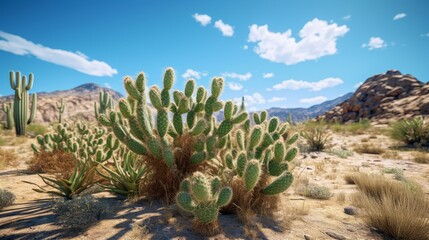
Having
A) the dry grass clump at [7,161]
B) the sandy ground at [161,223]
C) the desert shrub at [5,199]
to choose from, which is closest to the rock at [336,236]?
the sandy ground at [161,223]

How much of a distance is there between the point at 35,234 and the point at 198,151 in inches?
76.6

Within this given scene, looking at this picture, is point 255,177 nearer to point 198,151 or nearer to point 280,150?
point 280,150

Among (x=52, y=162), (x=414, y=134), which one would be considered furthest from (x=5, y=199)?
(x=414, y=134)

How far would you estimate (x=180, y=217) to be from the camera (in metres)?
2.65

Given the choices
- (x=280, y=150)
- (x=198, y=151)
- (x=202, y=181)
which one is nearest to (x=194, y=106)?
(x=198, y=151)

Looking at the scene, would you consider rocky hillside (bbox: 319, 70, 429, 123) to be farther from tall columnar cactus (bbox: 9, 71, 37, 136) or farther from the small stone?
tall columnar cactus (bbox: 9, 71, 37, 136)

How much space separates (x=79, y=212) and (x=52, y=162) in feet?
11.1

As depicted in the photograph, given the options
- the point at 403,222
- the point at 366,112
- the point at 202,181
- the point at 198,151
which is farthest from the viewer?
the point at 366,112

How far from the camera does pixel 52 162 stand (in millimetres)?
5125

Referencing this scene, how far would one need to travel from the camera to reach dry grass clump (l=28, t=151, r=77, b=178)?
4.92 meters

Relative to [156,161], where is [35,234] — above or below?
below

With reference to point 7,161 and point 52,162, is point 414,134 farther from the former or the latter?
point 7,161

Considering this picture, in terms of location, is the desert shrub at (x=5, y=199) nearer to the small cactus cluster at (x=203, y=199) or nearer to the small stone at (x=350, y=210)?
the small cactus cluster at (x=203, y=199)

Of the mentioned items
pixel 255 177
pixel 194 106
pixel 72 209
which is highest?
pixel 194 106
